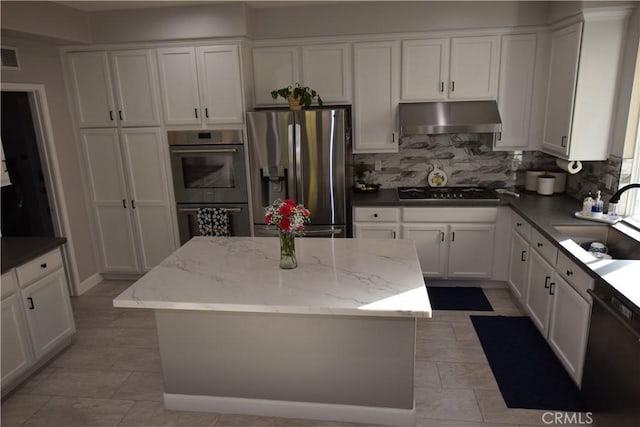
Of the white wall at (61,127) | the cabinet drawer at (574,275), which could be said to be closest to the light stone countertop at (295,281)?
the cabinet drawer at (574,275)

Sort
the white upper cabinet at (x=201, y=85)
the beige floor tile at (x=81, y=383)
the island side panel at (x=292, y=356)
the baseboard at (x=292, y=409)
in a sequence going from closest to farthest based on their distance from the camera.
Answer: the island side panel at (x=292, y=356)
the baseboard at (x=292, y=409)
the beige floor tile at (x=81, y=383)
the white upper cabinet at (x=201, y=85)

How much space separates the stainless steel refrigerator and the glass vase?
138cm

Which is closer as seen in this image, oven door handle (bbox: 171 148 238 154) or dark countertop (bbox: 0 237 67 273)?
dark countertop (bbox: 0 237 67 273)

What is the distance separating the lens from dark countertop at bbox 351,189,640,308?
7.14 feet

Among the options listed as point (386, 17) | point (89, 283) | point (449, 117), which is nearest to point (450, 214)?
point (449, 117)

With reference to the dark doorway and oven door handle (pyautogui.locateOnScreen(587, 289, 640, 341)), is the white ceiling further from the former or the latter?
oven door handle (pyautogui.locateOnScreen(587, 289, 640, 341))

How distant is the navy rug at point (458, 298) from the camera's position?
3820 mm

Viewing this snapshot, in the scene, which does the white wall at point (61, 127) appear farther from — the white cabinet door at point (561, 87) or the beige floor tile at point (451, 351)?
the white cabinet door at point (561, 87)

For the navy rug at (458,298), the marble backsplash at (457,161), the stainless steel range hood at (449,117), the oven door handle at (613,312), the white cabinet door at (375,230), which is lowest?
the navy rug at (458,298)

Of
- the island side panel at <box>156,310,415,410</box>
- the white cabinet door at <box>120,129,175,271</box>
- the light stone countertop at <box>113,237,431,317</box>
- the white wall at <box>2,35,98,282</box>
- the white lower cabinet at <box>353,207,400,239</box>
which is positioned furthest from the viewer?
the white cabinet door at <box>120,129,175,271</box>

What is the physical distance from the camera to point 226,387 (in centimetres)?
257

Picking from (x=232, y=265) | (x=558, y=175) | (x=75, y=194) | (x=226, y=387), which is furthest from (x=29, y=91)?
(x=558, y=175)

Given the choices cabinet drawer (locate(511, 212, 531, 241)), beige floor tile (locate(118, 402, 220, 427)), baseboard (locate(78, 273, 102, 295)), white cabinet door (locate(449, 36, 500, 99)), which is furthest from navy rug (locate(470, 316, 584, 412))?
baseboard (locate(78, 273, 102, 295))

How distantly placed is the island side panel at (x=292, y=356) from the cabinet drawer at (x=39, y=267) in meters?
1.14
